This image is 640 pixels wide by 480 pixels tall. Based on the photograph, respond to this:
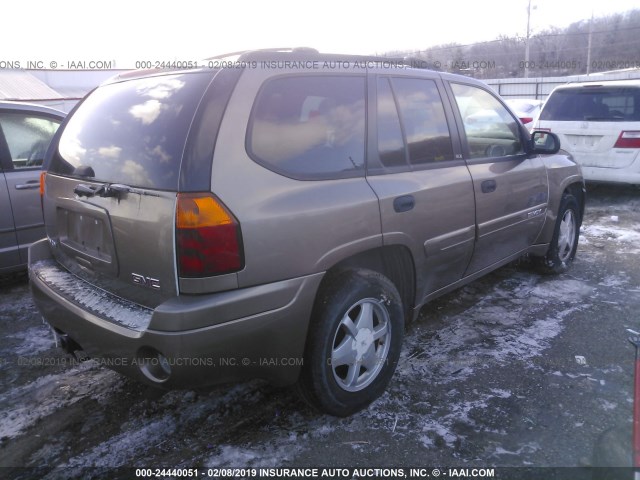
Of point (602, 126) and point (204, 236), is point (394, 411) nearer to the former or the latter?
point (204, 236)

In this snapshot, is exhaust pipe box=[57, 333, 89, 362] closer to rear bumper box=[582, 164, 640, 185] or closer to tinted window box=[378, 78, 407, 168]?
tinted window box=[378, 78, 407, 168]

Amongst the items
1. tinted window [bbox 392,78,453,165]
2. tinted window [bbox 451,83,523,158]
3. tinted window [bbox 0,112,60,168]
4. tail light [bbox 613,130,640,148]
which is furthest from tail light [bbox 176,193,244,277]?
tail light [bbox 613,130,640,148]

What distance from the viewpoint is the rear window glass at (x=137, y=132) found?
85.4 inches

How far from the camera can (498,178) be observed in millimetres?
3617

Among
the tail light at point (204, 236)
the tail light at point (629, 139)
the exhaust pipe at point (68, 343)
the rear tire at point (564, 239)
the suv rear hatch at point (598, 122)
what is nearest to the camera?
the tail light at point (204, 236)

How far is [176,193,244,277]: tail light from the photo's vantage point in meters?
2.05

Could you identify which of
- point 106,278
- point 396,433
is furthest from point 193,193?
point 396,433

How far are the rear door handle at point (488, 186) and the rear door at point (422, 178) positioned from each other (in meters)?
0.17

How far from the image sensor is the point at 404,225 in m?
2.80

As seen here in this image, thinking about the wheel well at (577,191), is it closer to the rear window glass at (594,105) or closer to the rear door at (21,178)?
the rear window glass at (594,105)

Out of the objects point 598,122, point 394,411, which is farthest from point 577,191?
point 394,411

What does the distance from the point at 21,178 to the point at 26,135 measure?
518 mm

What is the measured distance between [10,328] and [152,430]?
1972 mm

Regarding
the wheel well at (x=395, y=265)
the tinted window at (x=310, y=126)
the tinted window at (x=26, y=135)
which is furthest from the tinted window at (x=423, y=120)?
the tinted window at (x=26, y=135)
